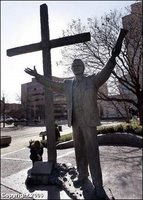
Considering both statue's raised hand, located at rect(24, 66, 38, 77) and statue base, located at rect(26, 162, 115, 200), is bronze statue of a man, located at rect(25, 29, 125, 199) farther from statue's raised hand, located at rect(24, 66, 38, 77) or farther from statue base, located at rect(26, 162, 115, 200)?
statue base, located at rect(26, 162, 115, 200)

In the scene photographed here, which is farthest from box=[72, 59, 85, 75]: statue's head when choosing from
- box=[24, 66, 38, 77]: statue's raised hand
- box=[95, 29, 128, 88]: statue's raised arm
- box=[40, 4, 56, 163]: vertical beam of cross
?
box=[40, 4, 56, 163]: vertical beam of cross

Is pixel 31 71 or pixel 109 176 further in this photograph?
pixel 109 176

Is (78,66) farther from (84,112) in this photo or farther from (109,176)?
(109,176)

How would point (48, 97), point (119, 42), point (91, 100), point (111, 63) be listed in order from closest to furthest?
point (119, 42), point (111, 63), point (91, 100), point (48, 97)

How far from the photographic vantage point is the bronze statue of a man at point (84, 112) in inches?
127

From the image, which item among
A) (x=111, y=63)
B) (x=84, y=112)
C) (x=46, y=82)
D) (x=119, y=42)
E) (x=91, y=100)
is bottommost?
(x=84, y=112)

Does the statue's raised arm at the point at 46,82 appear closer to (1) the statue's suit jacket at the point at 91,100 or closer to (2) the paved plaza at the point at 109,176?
(1) the statue's suit jacket at the point at 91,100

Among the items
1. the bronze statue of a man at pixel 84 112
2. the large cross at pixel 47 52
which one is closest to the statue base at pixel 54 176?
the large cross at pixel 47 52

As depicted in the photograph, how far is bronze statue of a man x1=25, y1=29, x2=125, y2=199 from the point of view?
323cm

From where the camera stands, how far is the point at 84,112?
326cm

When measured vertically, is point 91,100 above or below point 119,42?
below

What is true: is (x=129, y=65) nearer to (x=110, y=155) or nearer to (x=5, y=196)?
(x=110, y=155)

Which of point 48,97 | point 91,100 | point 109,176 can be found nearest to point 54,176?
point 48,97

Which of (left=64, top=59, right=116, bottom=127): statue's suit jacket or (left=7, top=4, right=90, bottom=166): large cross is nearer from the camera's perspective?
→ (left=64, top=59, right=116, bottom=127): statue's suit jacket
